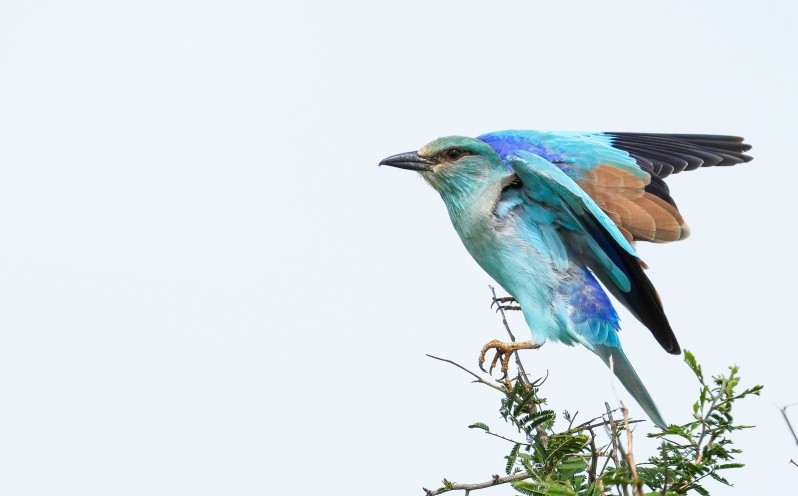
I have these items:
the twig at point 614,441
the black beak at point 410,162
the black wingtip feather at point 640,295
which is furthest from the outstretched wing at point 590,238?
the twig at point 614,441

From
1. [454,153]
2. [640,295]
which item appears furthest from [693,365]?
[454,153]

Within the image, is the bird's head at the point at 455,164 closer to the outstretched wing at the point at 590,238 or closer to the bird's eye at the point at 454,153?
the bird's eye at the point at 454,153

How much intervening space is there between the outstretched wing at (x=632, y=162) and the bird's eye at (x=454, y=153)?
6.6 inches

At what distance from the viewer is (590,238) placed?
4.49m

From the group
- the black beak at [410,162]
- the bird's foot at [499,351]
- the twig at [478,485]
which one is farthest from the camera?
the black beak at [410,162]

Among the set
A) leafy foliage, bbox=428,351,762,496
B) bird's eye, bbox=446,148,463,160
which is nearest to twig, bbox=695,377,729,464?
leafy foliage, bbox=428,351,762,496

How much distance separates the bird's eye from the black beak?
10cm

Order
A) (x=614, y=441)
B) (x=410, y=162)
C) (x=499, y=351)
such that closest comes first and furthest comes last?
(x=614, y=441)
(x=499, y=351)
(x=410, y=162)

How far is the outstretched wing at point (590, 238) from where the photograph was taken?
4320 mm

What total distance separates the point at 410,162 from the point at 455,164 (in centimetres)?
25

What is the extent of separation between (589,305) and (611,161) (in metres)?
0.67

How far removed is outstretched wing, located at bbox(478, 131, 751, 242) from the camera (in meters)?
4.48

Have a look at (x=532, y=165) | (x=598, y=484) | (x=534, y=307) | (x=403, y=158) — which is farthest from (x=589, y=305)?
(x=598, y=484)

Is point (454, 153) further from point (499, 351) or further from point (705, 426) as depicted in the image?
point (705, 426)
